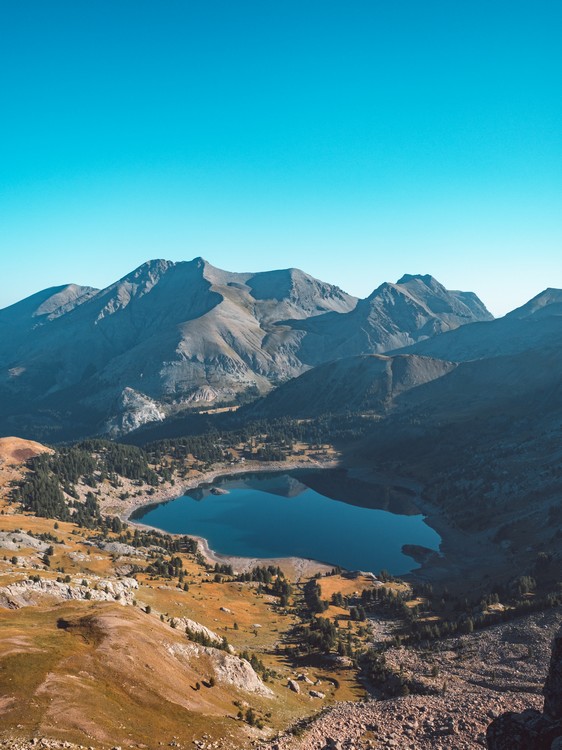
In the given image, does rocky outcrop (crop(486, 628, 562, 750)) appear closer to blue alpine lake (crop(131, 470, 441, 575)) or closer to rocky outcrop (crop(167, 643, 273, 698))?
rocky outcrop (crop(167, 643, 273, 698))

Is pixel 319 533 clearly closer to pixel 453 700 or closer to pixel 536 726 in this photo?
pixel 453 700

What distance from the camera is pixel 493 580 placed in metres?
121

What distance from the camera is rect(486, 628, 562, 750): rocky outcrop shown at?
2719 cm

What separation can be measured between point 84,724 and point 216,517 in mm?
161817

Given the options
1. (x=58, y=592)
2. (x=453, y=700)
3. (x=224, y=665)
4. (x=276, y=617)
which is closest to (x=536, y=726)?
(x=453, y=700)

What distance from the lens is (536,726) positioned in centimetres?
2766

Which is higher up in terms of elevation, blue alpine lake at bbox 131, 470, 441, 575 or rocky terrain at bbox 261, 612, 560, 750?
rocky terrain at bbox 261, 612, 560, 750

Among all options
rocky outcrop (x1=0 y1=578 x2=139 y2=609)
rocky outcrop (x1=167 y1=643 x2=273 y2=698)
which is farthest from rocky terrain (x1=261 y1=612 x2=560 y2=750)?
rocky outcrop (x1=0 y1=578 x2=139 y2=609)

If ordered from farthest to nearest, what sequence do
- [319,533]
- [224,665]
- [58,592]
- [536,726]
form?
[319,533] → [58,592] → [224,665] → [536,726]

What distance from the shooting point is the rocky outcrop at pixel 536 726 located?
1070 inches

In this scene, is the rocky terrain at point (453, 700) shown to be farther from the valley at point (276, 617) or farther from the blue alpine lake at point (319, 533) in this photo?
the blue alpine lake at point (319, 533)

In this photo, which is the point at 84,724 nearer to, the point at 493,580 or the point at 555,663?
the point at 555,663

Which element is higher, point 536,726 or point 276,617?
point 536,726

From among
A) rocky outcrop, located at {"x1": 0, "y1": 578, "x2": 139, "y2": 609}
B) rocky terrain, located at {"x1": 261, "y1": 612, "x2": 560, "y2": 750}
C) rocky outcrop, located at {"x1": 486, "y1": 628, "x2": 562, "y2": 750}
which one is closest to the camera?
rocky outcrop, located at {"x1": 486, "y1": 628, "x2": 562, "y2": 750}
